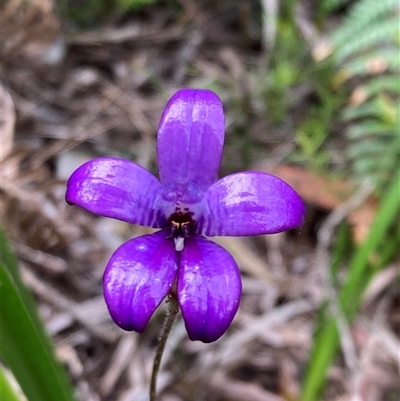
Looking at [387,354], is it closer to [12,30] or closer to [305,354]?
[305,354]

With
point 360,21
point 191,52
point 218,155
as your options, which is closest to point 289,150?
point 360,21

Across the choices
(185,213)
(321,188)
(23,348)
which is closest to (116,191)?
(185,213)

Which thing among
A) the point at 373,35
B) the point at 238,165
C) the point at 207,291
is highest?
the point at 207,291

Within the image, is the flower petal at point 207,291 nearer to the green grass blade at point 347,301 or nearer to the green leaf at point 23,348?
the green leaf at point 23,348

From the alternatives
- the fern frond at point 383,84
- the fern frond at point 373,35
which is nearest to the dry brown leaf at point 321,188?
the fern frond at point 383,84

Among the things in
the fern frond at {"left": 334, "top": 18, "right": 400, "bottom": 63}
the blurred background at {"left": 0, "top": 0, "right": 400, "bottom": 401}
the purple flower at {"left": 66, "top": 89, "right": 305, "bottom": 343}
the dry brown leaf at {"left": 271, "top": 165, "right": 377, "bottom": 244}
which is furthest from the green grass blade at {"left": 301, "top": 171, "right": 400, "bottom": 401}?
the purple flower at {"left": 66, "top": 89, "right": 305, "bottom": 343}

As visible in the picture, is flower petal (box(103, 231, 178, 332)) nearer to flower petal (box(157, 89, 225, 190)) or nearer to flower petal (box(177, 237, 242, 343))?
flower petal (box(177, 237, 242, 343))

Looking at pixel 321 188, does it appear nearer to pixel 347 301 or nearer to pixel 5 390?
pixel 347 301
